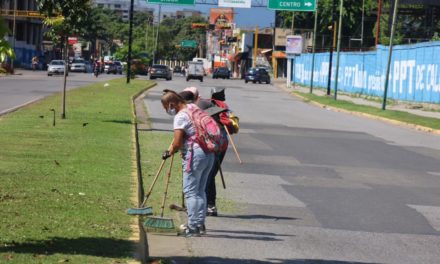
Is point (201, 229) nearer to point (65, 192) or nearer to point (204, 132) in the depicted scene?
point (204, 132)

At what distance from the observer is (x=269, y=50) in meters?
108

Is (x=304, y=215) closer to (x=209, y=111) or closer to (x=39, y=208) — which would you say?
(x=209, y=111)

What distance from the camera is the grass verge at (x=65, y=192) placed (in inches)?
267

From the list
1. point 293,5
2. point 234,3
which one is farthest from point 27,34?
point 293,5

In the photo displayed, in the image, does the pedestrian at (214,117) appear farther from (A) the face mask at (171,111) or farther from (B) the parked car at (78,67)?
(B) the parked car at (78,67)

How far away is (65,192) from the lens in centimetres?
968

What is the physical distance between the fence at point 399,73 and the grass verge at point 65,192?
67.4 ft

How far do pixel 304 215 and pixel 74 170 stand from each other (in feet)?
11.2

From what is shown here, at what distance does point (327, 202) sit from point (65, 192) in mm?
3789

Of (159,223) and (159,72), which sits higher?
(159,223)

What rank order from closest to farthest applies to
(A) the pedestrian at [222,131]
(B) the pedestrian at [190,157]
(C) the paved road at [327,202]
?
(B) the pedestrian at [190,157] < (C) the paved road at [327,202] < (A) the pedestrian at [222,131]

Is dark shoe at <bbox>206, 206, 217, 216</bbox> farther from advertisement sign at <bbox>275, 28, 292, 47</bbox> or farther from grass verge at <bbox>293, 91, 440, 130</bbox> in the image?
advertisement sign at <bbox>275, 28, 292, 47</bbox>

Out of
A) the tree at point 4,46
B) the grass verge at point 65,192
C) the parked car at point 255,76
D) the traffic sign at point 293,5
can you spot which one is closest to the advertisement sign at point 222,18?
the parked car at point 255,76

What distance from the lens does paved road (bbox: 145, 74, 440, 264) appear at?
27.0ft
